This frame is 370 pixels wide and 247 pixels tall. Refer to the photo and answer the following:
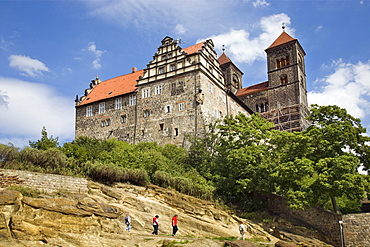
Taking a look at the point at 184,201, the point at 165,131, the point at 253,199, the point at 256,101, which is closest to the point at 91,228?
the point at 184,201

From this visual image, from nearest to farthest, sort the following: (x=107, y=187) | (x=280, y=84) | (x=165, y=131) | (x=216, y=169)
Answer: (x=107, y=187), (x=216, y=169), (x=165, y=131), (x=280, y=84)

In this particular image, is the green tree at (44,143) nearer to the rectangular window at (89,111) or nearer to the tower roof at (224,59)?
the rectangular window at (89,111)

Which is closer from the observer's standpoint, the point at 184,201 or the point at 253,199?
the point at 184,201

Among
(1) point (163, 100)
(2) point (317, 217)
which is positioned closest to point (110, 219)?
(2) point (317, 217)

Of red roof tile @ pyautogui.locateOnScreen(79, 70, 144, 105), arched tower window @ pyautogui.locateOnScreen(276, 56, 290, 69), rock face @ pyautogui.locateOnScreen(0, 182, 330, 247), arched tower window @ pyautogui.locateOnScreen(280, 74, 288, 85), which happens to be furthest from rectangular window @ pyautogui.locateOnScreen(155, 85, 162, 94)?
arched tower window @ pyautogui.locateOnScreen(276, 56, 290, 69)

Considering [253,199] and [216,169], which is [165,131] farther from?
[253,199]

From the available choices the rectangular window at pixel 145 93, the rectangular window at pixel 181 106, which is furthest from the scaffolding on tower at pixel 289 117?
the rectangular window at pixel 145 93

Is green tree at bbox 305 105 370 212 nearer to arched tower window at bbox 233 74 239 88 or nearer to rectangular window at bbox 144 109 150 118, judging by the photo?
rectangular window at bbox 144 109 150 118

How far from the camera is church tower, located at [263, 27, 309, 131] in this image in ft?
169

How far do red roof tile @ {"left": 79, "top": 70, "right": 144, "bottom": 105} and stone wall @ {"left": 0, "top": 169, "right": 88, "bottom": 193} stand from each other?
1985 cm

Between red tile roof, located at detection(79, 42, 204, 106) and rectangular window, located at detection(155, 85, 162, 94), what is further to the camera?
red tile roof, located at detection(79, 42, 204, 106)

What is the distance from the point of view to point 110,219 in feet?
55.1

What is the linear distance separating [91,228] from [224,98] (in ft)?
84.6

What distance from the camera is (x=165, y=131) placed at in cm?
3569
